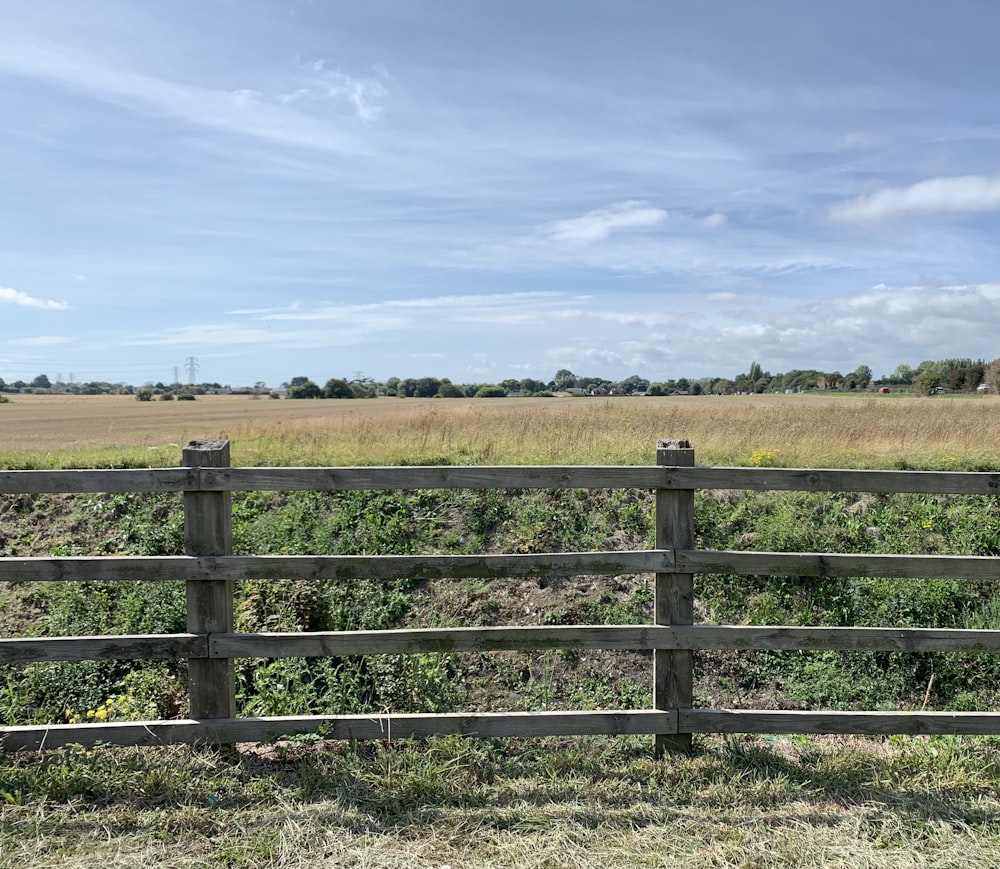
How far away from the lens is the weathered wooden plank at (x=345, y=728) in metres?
4.07

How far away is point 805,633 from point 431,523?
5.28 m

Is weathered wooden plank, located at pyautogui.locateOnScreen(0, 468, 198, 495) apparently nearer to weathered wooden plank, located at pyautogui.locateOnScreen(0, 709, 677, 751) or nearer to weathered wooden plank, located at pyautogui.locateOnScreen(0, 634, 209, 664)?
weathered wooden plank, located at pyautogui.locateOnScreen(0, 634, 209, 664)

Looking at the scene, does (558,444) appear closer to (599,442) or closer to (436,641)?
(599,442)

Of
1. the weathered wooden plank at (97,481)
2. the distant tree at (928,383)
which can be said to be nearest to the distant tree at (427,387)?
the distant tree at (928,383)

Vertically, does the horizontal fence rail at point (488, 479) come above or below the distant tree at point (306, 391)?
below

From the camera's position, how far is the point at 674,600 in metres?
4.23

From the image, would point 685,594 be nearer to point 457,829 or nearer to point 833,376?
point 457,829

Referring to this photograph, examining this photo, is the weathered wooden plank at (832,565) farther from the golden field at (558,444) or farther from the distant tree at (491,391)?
the distant tree at (491,391)

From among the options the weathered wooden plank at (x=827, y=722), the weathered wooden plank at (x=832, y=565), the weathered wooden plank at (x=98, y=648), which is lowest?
the weathered wooden plank at (x=827, y=722)

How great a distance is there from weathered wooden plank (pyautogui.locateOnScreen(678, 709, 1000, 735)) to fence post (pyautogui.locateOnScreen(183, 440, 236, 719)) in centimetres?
267

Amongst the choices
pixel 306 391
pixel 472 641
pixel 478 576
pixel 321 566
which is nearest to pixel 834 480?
pixel 478 576

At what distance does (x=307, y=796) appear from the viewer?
3.79 m

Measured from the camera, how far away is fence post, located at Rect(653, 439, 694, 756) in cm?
421

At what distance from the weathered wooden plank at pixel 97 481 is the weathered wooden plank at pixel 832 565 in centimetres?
288
